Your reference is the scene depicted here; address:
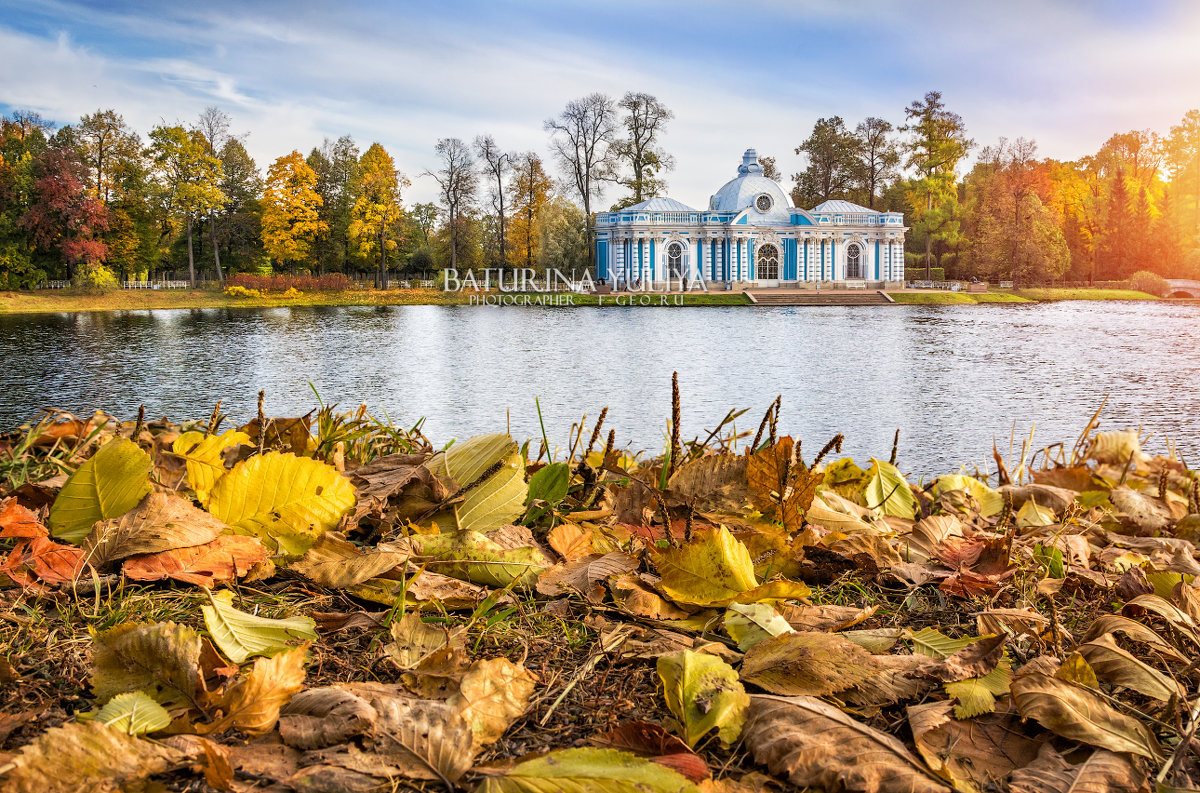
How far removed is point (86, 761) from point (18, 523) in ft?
1.86

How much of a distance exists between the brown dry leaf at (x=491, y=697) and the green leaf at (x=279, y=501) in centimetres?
46

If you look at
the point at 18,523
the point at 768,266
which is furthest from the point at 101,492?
the point at 768,266

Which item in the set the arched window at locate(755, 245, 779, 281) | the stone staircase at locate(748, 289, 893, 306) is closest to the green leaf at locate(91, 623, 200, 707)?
the stone staircase at locate(748, 289, 893, 306)

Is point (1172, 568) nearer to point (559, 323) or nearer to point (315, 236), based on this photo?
point (559, 323)

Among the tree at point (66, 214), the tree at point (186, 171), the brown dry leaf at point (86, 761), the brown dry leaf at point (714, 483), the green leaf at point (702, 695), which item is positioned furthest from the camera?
the tree at point (186, 171)

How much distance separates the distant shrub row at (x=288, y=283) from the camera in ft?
103

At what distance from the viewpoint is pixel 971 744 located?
0.69m

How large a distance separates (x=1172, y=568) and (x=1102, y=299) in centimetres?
3959

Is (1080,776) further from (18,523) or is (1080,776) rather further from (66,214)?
(66,214)

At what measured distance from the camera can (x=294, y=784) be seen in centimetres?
56

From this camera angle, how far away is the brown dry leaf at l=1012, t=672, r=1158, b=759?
0.67 m

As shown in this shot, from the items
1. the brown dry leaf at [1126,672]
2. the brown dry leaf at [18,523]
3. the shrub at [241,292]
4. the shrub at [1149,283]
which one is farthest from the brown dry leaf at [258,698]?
the shrub at [1149,283]

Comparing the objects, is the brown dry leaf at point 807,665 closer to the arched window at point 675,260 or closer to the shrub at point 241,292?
the shrub at point 241,292

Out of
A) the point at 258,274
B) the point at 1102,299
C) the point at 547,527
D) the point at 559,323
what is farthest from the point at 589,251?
the point at 547,527
